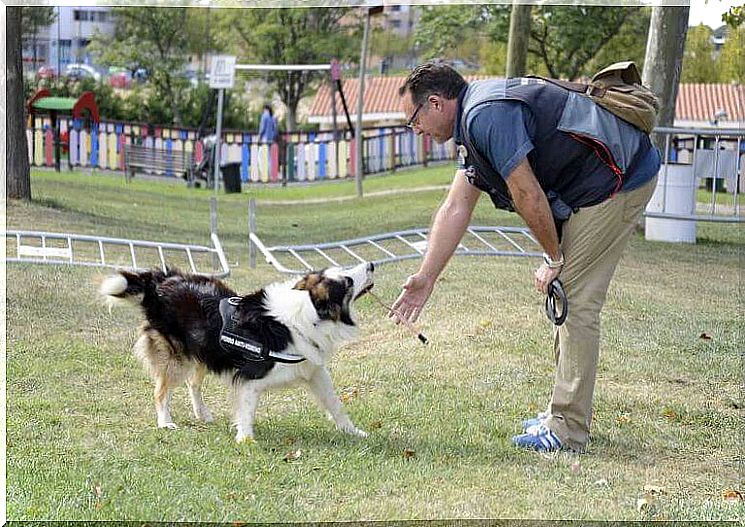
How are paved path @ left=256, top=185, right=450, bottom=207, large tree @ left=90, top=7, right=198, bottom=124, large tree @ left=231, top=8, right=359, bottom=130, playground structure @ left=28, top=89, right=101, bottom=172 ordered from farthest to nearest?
large tree @ left=231, top=8, right=359, bottom=130, large tree @ left=90, top=7, right=198, bottom=124, playground structure @ left=28, top=89, right=101, bottom=172, paved path @ left=256, top=185, right=450, bottom=207

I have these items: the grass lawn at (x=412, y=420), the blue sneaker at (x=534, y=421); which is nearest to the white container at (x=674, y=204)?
the grass lawn at (x=412, y=420)

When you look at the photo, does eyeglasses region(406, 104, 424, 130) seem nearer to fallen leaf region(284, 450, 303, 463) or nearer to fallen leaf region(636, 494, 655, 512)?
fallen leaf region(284, 450, 303, 463)

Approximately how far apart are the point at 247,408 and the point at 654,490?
196 cm

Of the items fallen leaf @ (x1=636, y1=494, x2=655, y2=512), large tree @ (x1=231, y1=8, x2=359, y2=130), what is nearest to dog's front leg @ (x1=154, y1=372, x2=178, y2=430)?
fallen leaf @ (x1=636, y1=494, x2=655, y2=512)

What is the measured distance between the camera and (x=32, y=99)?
22.4 m

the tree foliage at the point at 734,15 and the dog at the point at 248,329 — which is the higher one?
the tree foliage at the point at 734,15

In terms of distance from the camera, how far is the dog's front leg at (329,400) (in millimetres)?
5070

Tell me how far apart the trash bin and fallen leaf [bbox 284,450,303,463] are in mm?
16141

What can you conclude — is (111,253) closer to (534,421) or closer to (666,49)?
(534,421)

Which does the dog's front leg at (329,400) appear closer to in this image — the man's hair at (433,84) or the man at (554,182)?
the man at (554,182)

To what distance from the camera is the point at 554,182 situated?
4500mm

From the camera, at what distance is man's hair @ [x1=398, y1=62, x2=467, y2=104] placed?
4.30 metres

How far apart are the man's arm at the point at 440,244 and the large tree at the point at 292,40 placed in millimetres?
26737

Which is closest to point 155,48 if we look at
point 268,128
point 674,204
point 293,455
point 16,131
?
point 268,128
